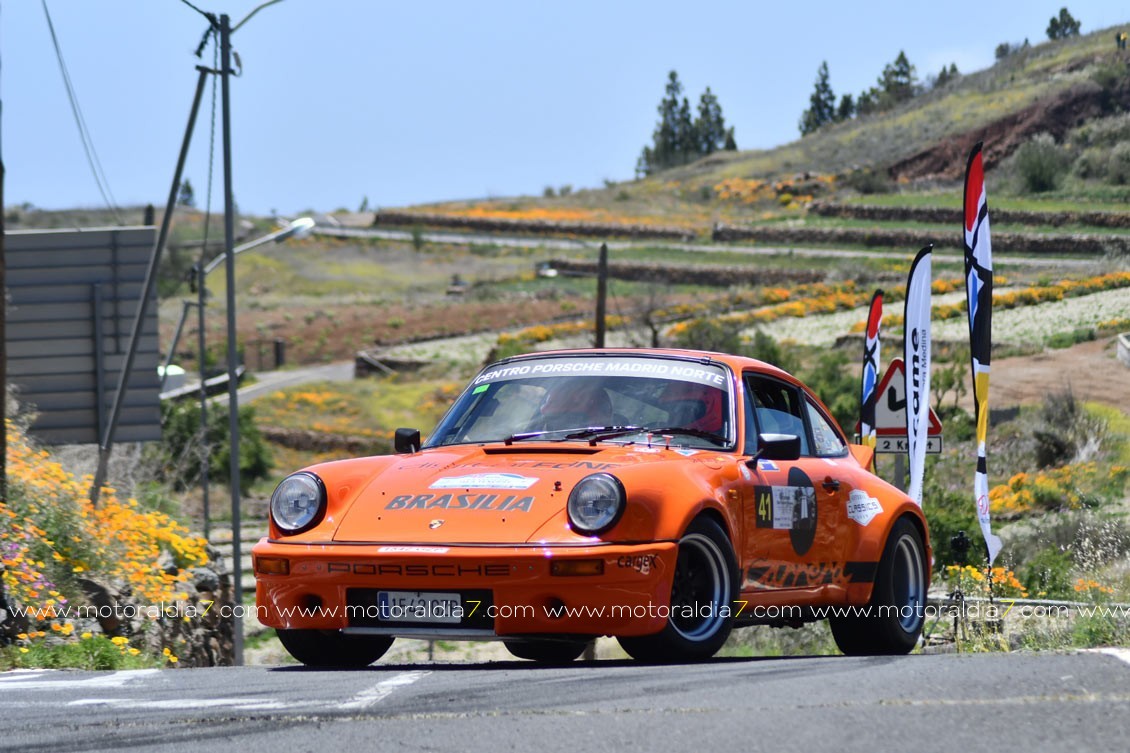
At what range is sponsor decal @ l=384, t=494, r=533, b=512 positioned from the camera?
23.3 feet

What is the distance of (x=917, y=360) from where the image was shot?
661 inches

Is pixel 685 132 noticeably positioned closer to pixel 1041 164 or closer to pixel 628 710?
pixel 1041 164

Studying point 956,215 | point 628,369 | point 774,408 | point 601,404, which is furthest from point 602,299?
point 601,404

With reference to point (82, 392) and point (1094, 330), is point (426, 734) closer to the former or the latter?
point (1094, 330)

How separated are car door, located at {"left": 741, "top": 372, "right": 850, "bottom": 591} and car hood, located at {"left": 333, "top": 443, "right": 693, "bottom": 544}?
62 centimetres

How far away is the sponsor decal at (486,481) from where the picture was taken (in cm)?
727

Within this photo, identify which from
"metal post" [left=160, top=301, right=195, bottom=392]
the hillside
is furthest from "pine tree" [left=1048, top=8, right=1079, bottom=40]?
"metal post" [left=160, top=301, right=195, bottom=392]

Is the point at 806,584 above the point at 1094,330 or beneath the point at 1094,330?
beneath

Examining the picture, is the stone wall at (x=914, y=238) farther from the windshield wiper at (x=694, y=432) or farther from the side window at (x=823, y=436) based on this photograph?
the windshield wiper at (x=694, y=432)

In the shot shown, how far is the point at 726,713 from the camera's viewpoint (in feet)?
16.3

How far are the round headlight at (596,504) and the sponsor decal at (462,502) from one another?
0.79 feet

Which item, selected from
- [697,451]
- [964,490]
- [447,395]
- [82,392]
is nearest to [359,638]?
[697,451]

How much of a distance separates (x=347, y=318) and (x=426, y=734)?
258 ft

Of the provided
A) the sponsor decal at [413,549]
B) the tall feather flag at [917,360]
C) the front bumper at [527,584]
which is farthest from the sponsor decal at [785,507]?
the tall feather flag at [917,360]
